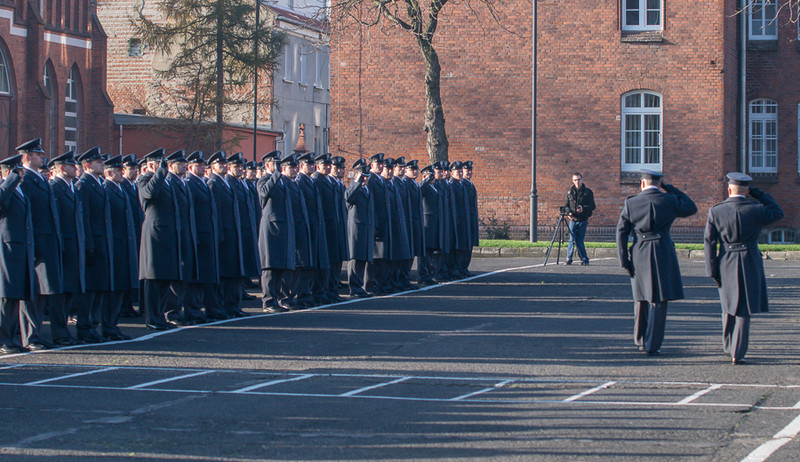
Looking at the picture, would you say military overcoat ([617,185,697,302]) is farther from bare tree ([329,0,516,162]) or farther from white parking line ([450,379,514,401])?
bare tree ([329,0,516,162])

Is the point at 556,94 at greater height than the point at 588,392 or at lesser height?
greater

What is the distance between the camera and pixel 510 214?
32875 mm

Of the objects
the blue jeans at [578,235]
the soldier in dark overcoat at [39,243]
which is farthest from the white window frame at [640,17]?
the soldier in dark overcoat at [39,243]

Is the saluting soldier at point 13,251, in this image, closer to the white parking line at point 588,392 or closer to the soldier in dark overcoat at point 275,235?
the soldier in dark overcoat at point 275,235

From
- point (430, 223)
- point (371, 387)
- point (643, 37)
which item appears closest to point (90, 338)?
point (371, 387)

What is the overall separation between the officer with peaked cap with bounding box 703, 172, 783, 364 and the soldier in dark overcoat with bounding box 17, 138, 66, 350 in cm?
666

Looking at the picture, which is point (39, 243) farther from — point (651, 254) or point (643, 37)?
point (643, 37)

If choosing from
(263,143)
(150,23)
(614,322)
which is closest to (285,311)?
(614,322)

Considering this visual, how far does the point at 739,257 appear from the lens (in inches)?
420

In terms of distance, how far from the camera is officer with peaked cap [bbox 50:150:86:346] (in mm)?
11922

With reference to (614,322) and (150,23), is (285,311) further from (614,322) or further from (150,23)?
(150,23)

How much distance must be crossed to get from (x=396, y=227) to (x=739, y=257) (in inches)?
326

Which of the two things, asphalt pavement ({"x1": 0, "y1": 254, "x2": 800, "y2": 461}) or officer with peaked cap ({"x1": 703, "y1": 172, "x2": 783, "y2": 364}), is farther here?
officer with peaked cap ({"x1": 703, "y1": 172, "x2": 783, "y2": 364})

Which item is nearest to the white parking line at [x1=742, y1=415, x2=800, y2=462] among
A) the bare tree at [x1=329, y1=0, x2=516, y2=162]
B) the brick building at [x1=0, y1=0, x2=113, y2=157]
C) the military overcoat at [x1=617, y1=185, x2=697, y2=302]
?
the military overcoat at [x1=617, y1=185, x2=697, y2=302]
